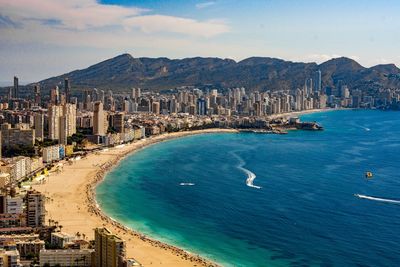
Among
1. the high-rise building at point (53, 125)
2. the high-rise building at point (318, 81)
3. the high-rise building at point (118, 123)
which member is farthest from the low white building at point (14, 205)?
the high-rise building at point (318, 81)

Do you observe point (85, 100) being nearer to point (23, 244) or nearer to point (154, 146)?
point (154, 146)

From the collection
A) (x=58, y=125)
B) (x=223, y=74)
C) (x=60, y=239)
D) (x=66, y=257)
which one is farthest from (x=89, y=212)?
(x=223, y=74)

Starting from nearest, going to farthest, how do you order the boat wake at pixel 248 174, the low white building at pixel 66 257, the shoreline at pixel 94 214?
the low white building at pixel 66 257
the shoreline at pixel 94 214
the boat wake at pixel 248 174

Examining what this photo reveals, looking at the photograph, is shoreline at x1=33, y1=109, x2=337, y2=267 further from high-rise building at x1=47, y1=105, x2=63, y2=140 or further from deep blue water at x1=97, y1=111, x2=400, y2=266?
high-rise building at x1=47, y1=105, x2=63, y2=140

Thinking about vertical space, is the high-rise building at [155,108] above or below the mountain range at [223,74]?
below

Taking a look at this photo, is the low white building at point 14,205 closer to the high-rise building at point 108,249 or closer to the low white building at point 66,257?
the low white building at point 66,257

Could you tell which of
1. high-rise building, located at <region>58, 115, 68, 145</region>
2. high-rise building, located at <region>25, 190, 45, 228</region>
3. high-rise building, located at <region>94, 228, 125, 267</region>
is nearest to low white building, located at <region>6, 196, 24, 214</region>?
high-rise building, located at <region>25, 190, 45, 228</region>

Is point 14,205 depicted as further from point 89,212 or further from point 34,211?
point 89,212

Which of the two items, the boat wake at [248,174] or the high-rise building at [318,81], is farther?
the high-rise building at [318,81]
